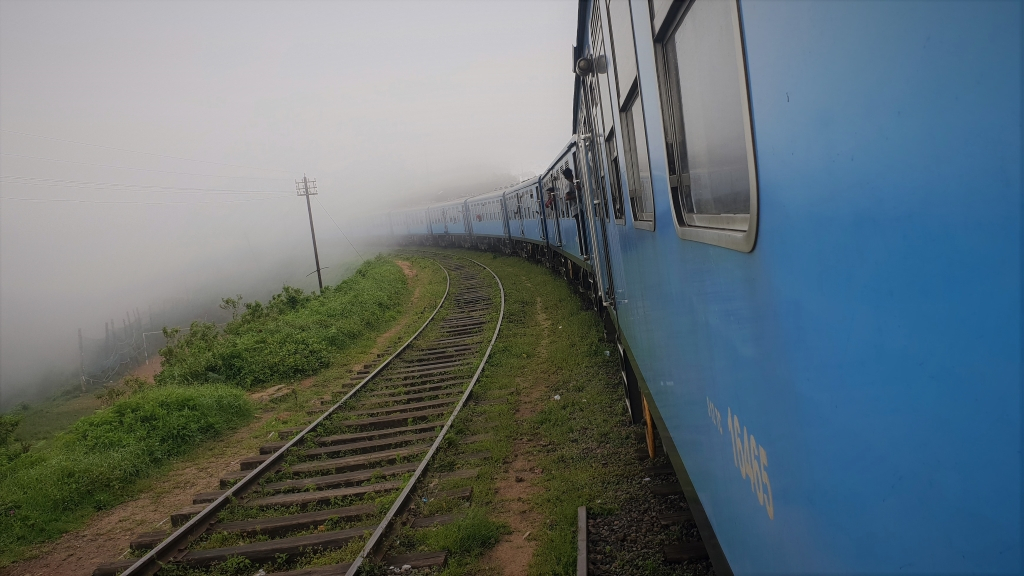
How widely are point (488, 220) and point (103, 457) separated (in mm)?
27998

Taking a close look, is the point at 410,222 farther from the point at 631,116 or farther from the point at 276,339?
the point at 631,116

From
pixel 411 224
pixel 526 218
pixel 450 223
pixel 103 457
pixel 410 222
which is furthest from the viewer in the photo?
pixel 410 222

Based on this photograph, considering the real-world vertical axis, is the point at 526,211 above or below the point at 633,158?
above

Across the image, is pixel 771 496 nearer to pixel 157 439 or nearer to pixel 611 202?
pixel 611 202

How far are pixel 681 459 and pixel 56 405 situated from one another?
80.7ft

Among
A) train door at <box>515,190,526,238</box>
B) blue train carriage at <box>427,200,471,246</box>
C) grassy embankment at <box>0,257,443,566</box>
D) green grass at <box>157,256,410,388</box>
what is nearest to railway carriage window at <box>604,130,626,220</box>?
grassy embankment at <box>0,257,443,566</box>

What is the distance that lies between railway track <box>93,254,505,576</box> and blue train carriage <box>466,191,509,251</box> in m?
22.1

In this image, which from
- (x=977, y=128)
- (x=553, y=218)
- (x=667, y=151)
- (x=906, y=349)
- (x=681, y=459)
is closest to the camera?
(x=977, y=128)

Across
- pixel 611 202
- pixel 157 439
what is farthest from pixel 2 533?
pixel 611 202

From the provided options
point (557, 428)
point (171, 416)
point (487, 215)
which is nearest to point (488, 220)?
point (487, 215)

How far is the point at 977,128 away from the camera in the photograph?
2.37 ft

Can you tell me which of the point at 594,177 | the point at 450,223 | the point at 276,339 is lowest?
the point at 276,339

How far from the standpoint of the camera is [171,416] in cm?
942

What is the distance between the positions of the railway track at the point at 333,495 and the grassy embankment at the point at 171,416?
1419 millimetres
